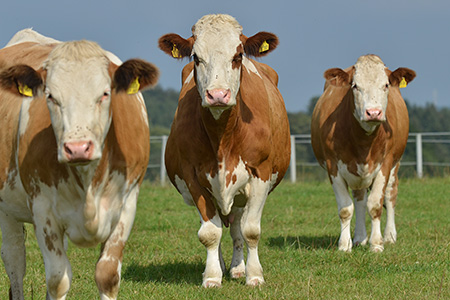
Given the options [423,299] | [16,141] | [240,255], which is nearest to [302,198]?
[240,255]

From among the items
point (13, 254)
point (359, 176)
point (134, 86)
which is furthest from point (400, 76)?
point (13, 254)

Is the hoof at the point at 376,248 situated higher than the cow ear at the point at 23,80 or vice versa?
the cow ear at the point at 23,80

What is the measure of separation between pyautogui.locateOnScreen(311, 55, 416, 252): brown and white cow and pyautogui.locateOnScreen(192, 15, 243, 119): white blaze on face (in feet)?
7.87

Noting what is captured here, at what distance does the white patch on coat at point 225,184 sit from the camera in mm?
6906

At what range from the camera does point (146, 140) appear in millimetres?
5660

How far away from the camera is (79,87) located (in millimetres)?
4672

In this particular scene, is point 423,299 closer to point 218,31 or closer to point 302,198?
point 218,31

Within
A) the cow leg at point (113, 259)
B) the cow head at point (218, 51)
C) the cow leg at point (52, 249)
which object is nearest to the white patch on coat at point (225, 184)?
the cow head at point (218, 51)

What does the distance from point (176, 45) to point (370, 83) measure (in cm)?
283

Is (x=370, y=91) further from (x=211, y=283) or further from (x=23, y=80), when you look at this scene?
(x=23, y=80)

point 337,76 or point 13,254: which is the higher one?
point 337,76

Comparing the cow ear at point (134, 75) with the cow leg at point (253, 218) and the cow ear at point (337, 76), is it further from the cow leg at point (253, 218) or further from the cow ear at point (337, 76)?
the cow ear at point (337, 76)

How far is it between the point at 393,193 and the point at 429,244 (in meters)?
1.81

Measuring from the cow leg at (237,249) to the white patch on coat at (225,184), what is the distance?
34.4 inches
